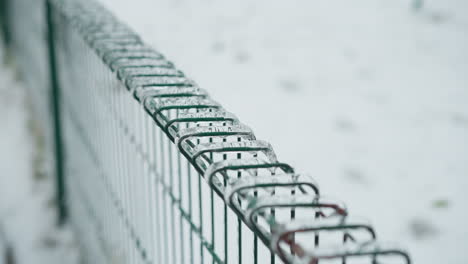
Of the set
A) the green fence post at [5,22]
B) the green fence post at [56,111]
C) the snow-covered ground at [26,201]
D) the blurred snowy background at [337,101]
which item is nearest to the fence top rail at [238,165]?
the green fence post at [56,111]

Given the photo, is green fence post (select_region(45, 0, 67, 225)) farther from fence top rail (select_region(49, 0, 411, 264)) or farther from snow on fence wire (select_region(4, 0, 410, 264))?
fence top rail (select_region(49, 0, 411, 264))

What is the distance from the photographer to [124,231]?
6.26ft

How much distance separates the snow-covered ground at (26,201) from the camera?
128 inches

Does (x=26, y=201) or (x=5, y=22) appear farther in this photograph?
(x=5, y=22)

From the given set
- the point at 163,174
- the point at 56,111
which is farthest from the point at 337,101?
the point at 163,174

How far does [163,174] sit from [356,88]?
4.14m

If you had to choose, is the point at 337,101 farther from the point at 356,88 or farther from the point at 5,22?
the point at 5,22

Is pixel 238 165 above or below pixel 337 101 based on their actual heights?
below

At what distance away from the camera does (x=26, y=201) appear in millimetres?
3857

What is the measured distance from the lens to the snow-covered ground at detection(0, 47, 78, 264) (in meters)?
3.26

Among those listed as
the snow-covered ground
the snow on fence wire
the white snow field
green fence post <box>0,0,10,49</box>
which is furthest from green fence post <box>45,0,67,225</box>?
green fence post <box>0,0,10,49</box>

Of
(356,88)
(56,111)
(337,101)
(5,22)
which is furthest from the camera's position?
(5,22)

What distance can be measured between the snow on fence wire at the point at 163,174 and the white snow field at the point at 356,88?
686 millimetres

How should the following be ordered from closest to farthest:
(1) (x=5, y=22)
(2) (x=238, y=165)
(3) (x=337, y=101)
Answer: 1. (2) (x=238, y=165)
2. (3) (x=337, y=101)
3. (1) (x=5, y=22)
